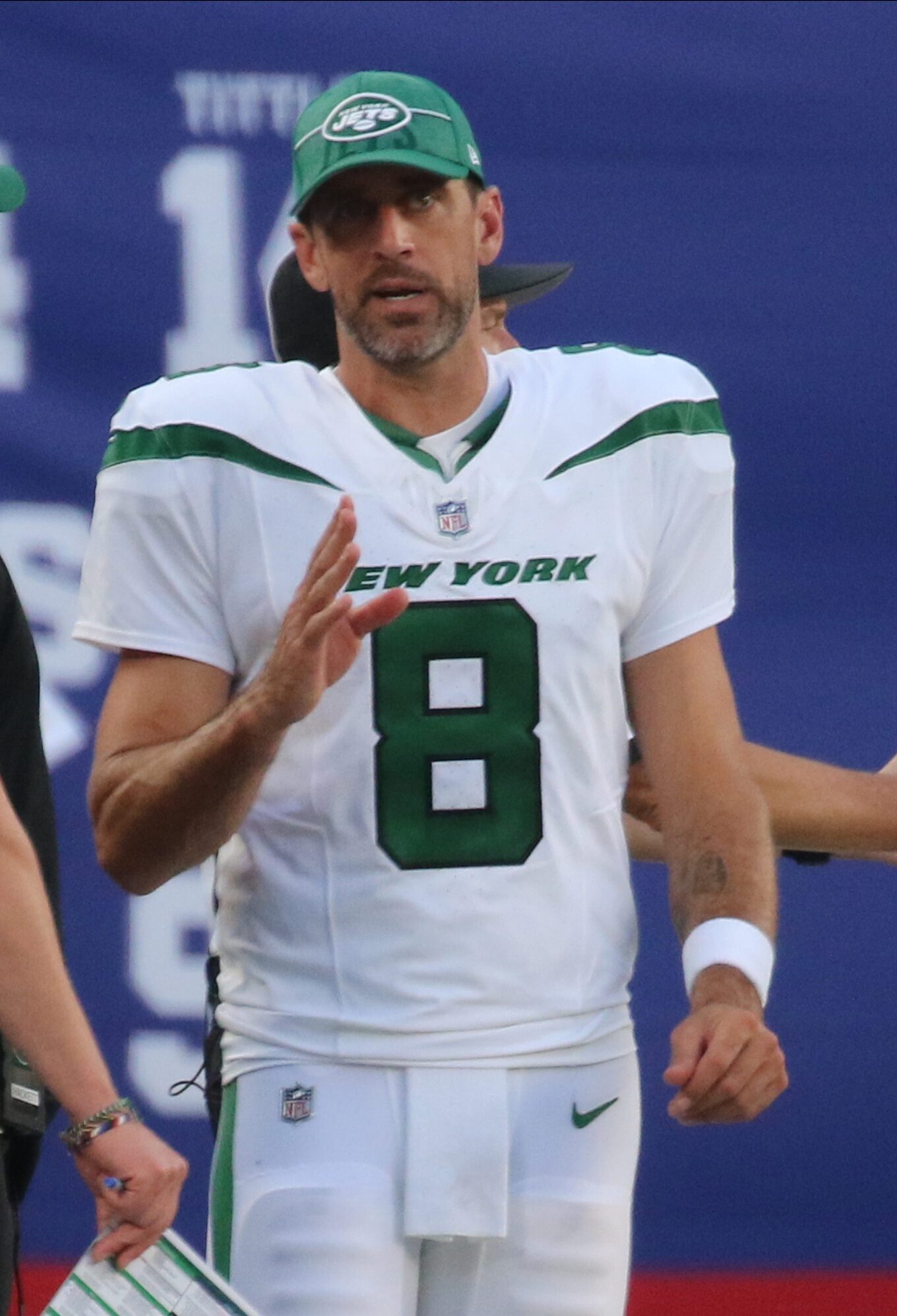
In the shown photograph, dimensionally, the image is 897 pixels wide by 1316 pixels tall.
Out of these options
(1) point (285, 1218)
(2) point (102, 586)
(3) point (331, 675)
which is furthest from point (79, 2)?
(1) point (285, 1218)

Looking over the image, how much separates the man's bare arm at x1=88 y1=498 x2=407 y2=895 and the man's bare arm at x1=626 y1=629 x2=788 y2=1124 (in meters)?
0.37

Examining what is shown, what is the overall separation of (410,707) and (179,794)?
Answer: 8.7 inches

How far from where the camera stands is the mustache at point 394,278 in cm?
215

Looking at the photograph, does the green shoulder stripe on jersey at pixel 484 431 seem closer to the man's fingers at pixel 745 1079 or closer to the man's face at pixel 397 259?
the man's face at pixel 397 259

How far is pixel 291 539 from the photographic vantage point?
6.93ft

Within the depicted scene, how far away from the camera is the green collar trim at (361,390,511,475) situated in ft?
7.13

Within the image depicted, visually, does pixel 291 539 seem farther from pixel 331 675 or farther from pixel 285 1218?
pixel 285 1218

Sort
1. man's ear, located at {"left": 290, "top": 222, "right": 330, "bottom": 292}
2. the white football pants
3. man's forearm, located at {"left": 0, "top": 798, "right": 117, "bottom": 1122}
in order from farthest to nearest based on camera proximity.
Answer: man's ear, located at {"left": 290, "top": 222, "right": 330, "bottom": 292} < the white football pants < man's forearm, located at {"left": 0, "top": 798, "right": 117, "bottom": 1122}

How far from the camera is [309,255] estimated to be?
2.27 m

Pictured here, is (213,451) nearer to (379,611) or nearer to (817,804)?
(379,611)

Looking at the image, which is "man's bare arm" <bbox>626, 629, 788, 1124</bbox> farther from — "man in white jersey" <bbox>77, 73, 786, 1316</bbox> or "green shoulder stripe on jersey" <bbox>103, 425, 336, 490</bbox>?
"green shoulder stripe on jersey" <bbox>103, 425, 336, 490</bbox>

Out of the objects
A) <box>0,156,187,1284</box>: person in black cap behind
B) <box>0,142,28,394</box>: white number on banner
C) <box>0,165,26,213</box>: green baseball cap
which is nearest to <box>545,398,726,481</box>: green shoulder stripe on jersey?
<box>0,165,26,213</box>: green baseball cap

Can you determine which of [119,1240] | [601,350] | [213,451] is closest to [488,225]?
[601,350]

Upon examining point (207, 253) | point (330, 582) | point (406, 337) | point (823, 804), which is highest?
point (207, 253)
